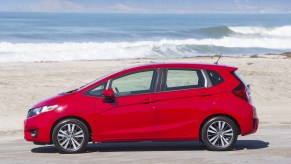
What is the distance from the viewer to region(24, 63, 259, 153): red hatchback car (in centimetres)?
1059

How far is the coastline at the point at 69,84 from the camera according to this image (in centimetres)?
1638

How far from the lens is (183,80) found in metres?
10.6

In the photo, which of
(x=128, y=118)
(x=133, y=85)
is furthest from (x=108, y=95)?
(x=133, y=85)

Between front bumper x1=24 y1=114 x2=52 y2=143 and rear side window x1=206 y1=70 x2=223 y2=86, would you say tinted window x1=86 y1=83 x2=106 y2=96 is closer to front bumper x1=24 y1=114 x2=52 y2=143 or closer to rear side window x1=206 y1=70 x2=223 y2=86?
front bumper x1=24 y1=114 x2=52 y2=143

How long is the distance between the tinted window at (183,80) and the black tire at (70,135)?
4.73 ft

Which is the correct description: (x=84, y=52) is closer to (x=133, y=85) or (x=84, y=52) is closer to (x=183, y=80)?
(x=133, y=85)

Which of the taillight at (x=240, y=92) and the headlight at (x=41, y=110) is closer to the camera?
the headlight at (x=41, y=110)

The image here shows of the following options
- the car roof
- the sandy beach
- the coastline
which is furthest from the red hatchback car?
the coastline

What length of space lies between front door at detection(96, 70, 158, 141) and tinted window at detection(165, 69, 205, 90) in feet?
1.08

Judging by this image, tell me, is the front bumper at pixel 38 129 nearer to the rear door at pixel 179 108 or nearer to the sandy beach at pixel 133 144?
the sandy beach at pixel 133 144

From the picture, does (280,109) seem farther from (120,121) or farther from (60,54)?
(60,54)

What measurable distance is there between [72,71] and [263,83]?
303 inches

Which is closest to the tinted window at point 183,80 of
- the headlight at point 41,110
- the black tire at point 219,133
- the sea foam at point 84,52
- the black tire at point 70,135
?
the black tire at point 219,133

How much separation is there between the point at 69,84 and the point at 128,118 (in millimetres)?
11207
